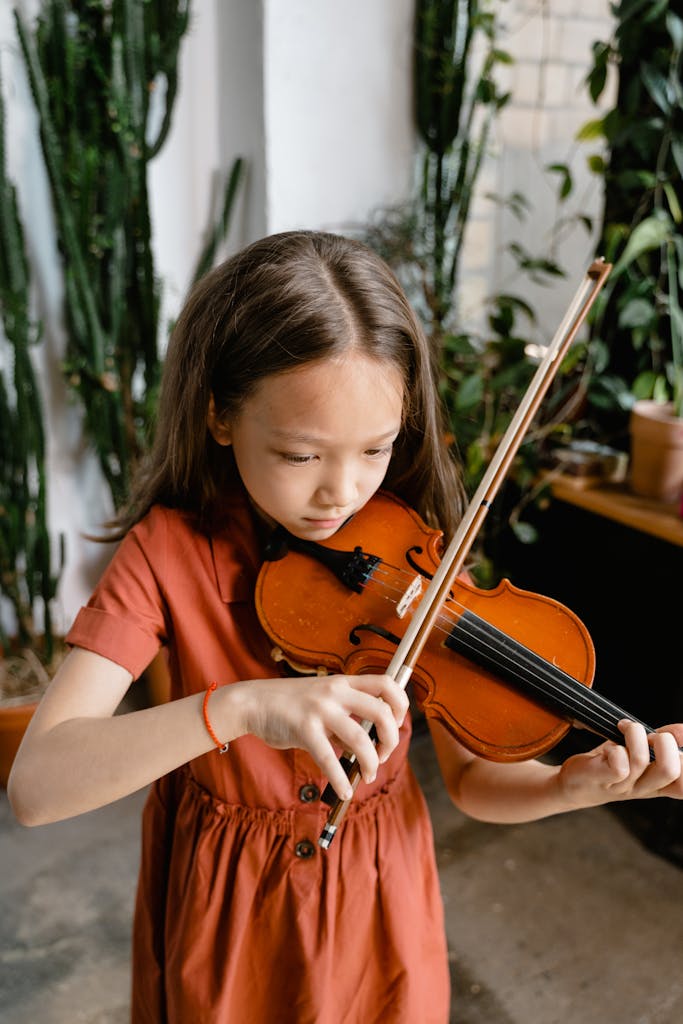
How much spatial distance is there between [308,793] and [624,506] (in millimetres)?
1346

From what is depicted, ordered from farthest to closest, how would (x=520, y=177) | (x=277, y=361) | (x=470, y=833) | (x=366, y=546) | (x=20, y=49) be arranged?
1. (x=520, y=177)
2. (x=470, y=833)
3. (x=20, y=49)
4. (x=366, y=546)
5. (x=277, y=361)

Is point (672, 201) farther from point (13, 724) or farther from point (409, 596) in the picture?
point (13, 724)

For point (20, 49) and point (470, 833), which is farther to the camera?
point (470, 833)

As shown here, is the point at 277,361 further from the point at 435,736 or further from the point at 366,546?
the point at 435,736

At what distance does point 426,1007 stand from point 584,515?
56.8 inches

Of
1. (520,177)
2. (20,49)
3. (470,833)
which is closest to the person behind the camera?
(20,49)

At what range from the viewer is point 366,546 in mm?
945

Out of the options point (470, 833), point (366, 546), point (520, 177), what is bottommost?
point (470, 833)

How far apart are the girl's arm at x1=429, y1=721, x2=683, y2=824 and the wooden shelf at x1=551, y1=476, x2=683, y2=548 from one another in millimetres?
1073

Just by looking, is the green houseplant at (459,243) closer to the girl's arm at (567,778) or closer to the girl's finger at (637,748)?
→ the girl's arm at (567,778)

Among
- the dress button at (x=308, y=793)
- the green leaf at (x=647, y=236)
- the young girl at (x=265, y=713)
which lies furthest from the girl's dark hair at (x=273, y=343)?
the green leaf at (x=647, y=236)

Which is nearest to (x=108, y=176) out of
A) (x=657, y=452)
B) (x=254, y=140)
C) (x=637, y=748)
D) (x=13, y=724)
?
(x=254, y=140)

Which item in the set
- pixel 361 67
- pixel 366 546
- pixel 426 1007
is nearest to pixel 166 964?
pixel 426 1007

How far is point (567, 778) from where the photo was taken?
0.85 metres
